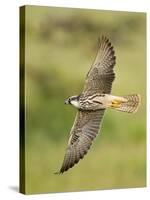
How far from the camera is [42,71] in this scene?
6785 mm

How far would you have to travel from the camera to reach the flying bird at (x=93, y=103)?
6969mm

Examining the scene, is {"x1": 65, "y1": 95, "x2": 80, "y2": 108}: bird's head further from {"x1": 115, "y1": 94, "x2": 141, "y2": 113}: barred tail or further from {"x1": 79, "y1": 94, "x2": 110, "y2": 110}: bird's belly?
{"x1": 115, "y1": 94, "x2": 141, "y2": 113}: barred tail

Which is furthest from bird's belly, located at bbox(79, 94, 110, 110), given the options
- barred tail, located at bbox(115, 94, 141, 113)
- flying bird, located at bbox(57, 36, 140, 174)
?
barred tail, located at bbox(115, 94, 141, 113)

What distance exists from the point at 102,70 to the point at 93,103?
0.28 m

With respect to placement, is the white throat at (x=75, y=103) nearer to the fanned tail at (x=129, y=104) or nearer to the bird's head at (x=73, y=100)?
the bird's head at (x=73, y=100)

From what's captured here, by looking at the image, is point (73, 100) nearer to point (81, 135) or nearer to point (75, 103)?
point (75, 103)

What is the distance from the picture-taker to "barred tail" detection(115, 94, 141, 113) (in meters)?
7.18

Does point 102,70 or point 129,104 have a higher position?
point 102,70

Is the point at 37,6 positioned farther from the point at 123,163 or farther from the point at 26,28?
the point at 123,163

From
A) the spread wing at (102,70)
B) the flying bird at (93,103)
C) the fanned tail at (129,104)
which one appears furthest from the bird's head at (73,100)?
the fanned tail at (129,104)

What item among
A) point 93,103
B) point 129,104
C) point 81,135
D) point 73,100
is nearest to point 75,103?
point 73,100

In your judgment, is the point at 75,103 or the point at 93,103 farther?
the point at 93,103

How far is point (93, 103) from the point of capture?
7.04m

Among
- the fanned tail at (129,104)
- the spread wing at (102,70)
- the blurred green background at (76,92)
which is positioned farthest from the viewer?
the fanned tail at (129,104)
